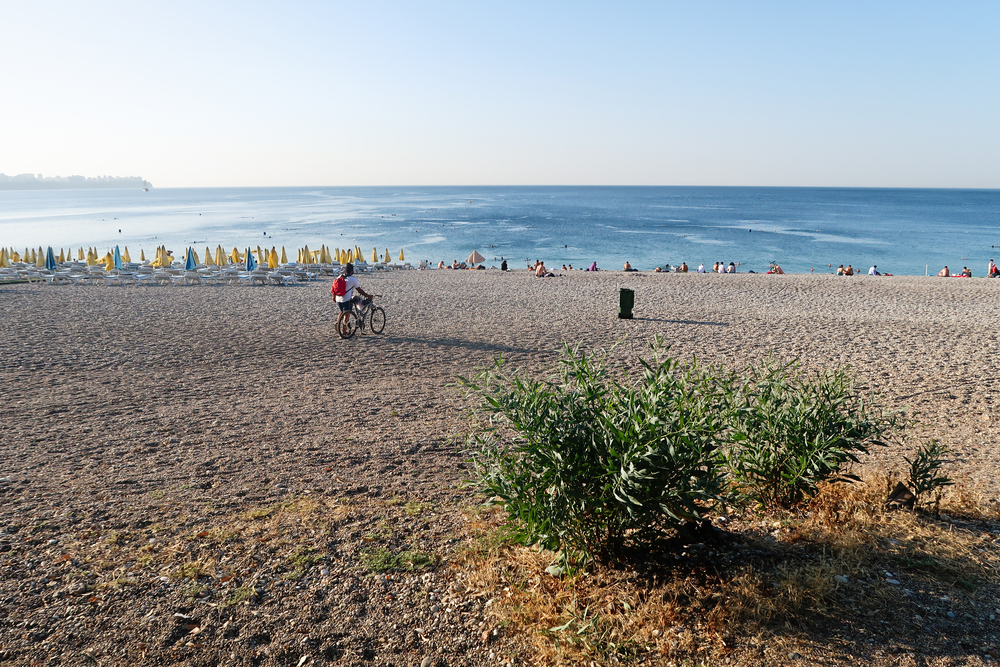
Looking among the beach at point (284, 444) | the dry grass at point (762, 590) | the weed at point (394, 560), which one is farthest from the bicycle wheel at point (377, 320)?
the dry grass at point (762, 590)

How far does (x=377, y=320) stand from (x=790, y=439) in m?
9.37

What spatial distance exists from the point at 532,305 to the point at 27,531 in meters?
12.9

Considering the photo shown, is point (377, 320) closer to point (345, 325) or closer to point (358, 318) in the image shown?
point (358, 318)

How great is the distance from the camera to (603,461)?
3023 mm

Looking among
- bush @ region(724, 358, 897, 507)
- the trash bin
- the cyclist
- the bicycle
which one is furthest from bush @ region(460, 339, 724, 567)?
the trash bin

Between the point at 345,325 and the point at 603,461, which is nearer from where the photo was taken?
the point at 603,461

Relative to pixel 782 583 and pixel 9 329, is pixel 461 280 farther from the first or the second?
pixel 782 583

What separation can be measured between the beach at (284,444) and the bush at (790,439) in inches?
46.8

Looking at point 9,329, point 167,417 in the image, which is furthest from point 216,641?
point 9,329

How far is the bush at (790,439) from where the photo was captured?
148 inches

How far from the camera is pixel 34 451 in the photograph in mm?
5742

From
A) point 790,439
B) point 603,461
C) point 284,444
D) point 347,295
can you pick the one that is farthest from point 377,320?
point 603,461

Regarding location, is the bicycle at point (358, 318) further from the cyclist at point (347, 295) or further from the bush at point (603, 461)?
the bush at point (603, 461)

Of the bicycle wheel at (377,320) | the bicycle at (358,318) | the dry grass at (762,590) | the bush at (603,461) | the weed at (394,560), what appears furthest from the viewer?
the bicycle wheel at (377,320)
